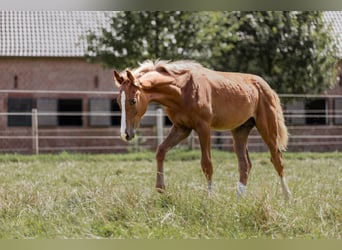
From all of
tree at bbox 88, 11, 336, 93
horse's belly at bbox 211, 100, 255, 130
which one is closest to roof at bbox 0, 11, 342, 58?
tree at bbox 88, 11, 336, 93

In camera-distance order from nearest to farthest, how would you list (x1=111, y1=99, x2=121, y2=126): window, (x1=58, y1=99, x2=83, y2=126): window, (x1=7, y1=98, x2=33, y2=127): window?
(x1=7, y1=98, x2=33, y2=127): window < (x1=58, y1=99, x2=83, y2=126): window < (x1=111, y1=99, x2=121, y2=126): window

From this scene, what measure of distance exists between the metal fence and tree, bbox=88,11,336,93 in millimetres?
277

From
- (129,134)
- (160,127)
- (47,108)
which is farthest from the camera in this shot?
(47,108)

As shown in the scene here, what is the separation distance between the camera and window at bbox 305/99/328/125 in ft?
27.0

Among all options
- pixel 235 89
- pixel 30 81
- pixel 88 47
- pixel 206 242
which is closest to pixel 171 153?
pixel 88 47

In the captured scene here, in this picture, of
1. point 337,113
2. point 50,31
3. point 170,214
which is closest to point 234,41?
point 337,113

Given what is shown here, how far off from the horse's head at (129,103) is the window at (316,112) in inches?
182

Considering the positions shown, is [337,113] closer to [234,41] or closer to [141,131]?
[234,41]

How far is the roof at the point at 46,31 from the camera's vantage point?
602 centimetres

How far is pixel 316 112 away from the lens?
842 cm

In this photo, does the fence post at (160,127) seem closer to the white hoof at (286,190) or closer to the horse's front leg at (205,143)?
the white hoof at (286,190)

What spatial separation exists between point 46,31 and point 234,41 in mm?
3302

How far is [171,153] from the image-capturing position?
302 inches

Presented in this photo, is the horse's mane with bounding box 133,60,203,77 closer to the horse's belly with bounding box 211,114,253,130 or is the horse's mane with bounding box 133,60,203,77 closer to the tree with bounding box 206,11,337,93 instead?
the horse's belly with bounding box 211,114,253,130
